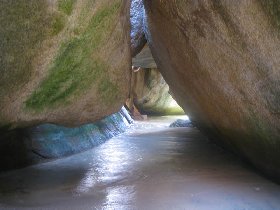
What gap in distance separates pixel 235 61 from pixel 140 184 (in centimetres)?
184

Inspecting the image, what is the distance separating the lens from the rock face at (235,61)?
3393 millimetres

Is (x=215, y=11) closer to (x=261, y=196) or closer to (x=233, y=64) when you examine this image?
(x=233, y=64)

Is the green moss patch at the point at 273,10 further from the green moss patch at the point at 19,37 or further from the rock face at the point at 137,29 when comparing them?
the rock face at the point at 137,29

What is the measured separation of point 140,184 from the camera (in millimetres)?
4031

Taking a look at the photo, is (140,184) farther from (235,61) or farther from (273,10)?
(273,10)

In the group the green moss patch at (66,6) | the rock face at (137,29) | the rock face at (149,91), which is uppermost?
the rock face at (137,29)

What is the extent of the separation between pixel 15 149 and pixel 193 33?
10.2 feet

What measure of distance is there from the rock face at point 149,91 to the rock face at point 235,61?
12744 mm

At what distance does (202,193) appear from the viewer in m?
3.63

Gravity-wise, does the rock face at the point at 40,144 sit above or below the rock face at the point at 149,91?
below

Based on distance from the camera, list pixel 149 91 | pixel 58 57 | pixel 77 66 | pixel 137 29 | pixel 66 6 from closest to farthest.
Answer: pixel 66 6 → pixel 58 57 → pixel 77 66 → pixel 137 29 → pixel 149 91

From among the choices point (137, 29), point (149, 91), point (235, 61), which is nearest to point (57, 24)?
point (235, 61)

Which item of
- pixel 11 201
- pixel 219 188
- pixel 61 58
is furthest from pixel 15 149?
pixel 219 188

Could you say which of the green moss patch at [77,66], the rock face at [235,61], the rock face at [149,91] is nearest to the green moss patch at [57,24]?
the green moss patch at [77,66]
